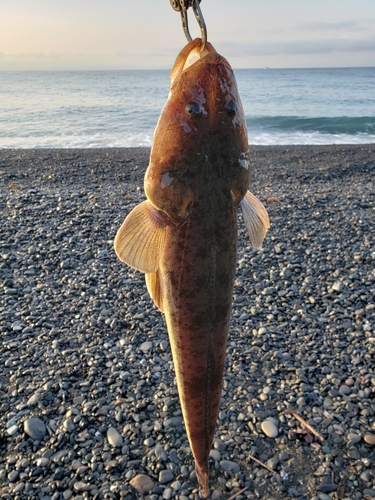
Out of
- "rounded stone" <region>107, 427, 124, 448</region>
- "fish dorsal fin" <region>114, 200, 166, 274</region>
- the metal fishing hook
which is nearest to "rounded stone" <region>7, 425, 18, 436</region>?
"rounded stone" <region>107, 427, 124, 448</region>

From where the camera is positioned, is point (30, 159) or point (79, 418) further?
point (30, 159)

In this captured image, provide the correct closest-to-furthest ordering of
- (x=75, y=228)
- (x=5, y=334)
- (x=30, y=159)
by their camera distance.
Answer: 1. (x=5, y=334)
2. (x=75, y=228)
3. (x=30, y=159)

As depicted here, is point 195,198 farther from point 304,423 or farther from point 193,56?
point 304,423

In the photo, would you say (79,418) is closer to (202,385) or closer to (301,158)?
(202,385)

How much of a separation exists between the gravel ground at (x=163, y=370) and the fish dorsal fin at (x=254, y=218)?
101 inches

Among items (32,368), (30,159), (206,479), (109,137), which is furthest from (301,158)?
(206,479)

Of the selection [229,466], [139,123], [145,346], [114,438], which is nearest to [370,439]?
[229,466]

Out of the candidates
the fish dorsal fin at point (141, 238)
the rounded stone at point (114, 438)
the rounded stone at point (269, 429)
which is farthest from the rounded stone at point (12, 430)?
the fish dorsal fin at point (141, 238)

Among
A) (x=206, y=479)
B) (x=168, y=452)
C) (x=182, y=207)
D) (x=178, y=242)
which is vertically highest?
(x=182, y=207)

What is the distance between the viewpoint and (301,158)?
19094 mm

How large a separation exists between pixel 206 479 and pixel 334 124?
33430mm

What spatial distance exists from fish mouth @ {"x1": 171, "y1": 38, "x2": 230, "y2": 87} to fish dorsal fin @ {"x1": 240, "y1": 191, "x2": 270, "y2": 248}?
2.69 feet

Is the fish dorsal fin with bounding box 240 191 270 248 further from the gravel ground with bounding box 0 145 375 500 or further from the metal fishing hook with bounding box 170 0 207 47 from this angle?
the gravel ground with bounding box 0 145 375 500

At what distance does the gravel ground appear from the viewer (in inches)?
164
